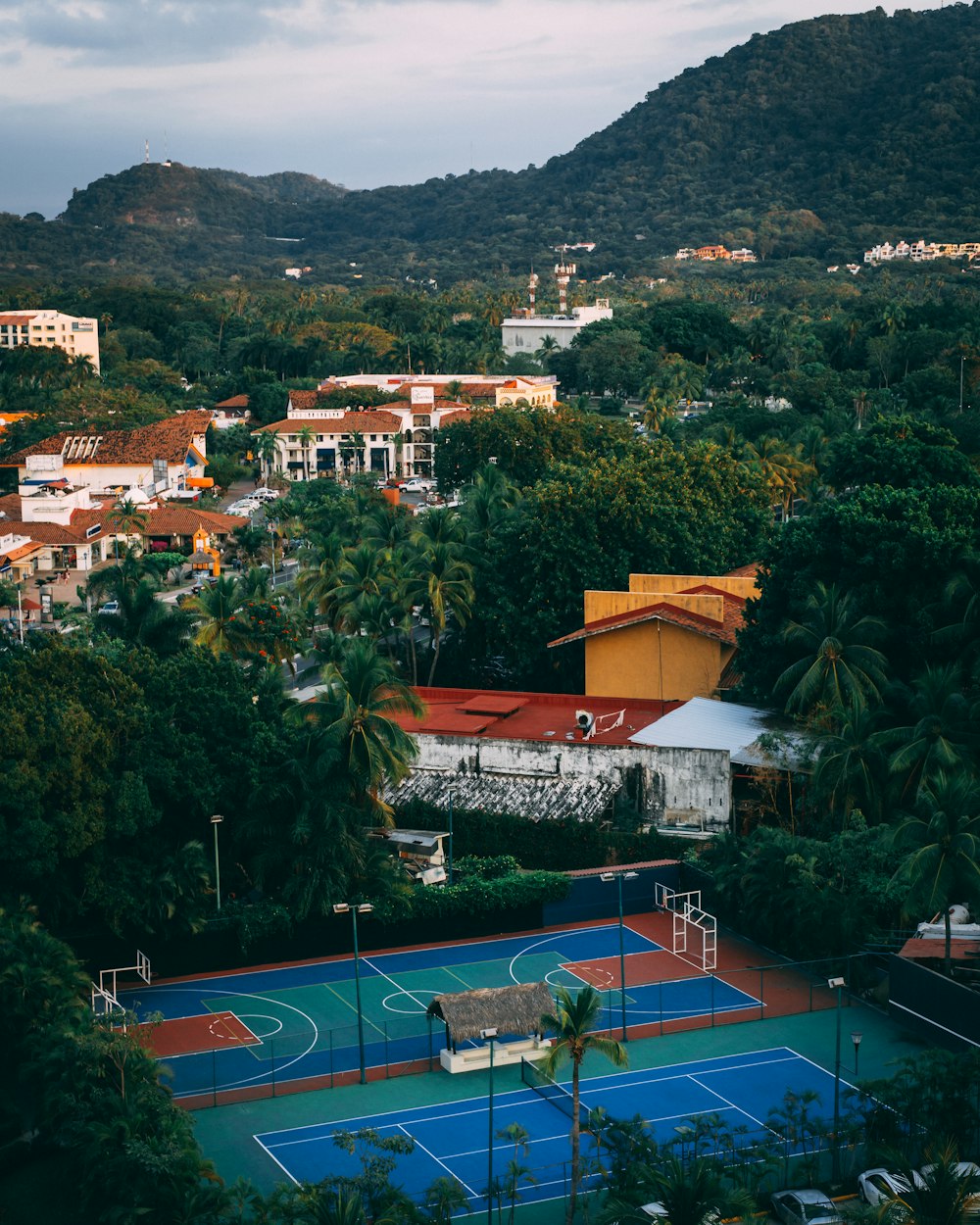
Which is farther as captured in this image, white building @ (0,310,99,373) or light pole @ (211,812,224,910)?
white building @ (0,310,99,373)

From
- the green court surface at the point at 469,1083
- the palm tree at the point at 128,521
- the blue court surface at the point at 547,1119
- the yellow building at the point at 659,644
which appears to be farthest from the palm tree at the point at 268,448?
the blue court surface at the point at 547,1119

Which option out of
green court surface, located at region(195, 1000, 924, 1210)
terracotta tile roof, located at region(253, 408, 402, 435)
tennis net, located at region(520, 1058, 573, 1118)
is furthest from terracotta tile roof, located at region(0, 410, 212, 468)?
tennis net, located at region(520, 1058, 573, 1118)

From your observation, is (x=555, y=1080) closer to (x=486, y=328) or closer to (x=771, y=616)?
(x=771, y=616)

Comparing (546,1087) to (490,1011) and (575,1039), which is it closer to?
(490,1011)

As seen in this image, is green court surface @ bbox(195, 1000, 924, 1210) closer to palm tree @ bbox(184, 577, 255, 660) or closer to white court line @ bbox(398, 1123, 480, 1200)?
white court line @ bbox(398, 1123, 480, 1200)

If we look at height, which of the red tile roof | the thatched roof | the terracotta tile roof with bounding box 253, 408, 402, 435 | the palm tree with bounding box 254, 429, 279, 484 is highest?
the terracotta tile roof with bounding box 253, 408, 402, 435

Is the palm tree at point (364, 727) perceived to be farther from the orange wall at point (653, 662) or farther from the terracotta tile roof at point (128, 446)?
the terracotta tile roof at point (128, 446)
